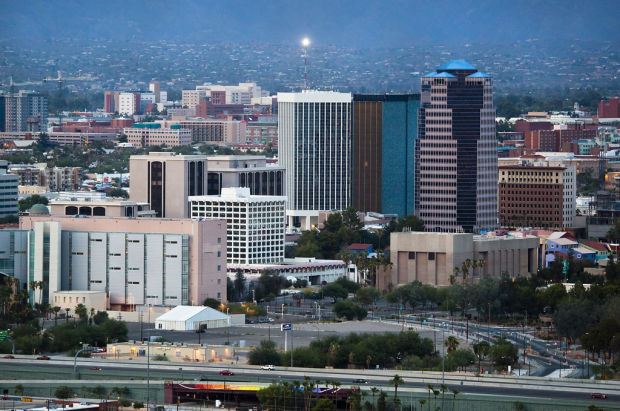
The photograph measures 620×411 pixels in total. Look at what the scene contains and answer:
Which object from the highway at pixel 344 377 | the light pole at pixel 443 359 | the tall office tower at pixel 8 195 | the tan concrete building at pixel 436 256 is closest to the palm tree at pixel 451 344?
the light pole at pixel 443 359

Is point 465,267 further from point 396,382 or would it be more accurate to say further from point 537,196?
point 396,382

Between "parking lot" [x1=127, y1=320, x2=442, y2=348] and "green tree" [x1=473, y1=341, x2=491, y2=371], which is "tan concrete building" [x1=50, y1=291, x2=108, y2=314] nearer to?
"parking lot" [x1=127, y1=320, x2=442, y2=348]

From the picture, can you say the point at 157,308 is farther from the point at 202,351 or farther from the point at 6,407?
the point at 6,407

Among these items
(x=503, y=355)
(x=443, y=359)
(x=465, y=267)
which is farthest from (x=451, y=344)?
(x=465, y=267)

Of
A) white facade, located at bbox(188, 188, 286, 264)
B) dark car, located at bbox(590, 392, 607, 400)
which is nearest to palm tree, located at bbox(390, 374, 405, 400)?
dark car, located at bbox(590, 392, 607, 400)

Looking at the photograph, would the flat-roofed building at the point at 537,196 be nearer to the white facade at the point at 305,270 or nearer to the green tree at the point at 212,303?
the white facade at the point at 305,270
